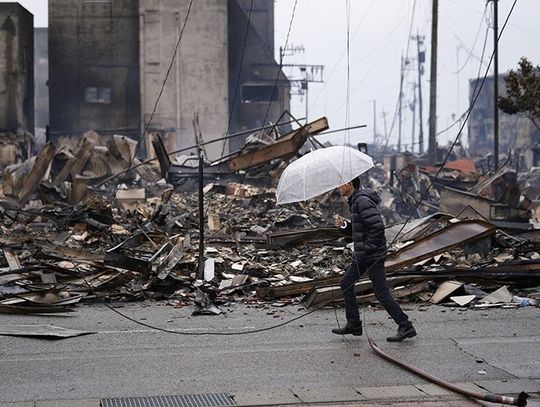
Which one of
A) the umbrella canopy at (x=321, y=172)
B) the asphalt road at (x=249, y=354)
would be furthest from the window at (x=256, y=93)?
the umbrella canopy at (x=321, y=172)

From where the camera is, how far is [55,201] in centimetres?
2220

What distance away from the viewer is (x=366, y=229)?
8328mm

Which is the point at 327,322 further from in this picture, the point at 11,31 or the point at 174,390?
the point at 11,31

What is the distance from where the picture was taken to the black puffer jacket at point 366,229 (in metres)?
8.28

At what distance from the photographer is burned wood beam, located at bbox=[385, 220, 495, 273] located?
11.9 metres

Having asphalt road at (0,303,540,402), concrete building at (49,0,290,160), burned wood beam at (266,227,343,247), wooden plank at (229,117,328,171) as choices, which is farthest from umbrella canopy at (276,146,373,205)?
concrete building at (49,0,290,160)

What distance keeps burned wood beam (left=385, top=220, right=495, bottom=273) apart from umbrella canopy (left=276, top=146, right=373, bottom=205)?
9.65 feet

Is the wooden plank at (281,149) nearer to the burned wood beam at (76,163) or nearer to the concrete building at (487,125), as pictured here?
the burned wood beam at (76,163)

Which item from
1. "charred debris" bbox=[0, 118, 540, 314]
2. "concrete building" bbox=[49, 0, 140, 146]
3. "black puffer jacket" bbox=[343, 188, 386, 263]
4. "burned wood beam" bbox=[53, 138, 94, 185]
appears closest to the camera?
"black puffer jacket" bbox=[343, 188, 386, 263]

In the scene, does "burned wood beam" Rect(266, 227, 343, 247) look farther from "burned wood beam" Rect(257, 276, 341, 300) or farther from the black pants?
the black pants

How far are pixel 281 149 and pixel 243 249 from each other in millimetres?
8524

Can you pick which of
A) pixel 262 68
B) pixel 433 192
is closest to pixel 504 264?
pixel 433 192

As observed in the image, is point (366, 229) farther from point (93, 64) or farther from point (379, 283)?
point (93, 64)

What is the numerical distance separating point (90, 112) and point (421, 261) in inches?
1559
